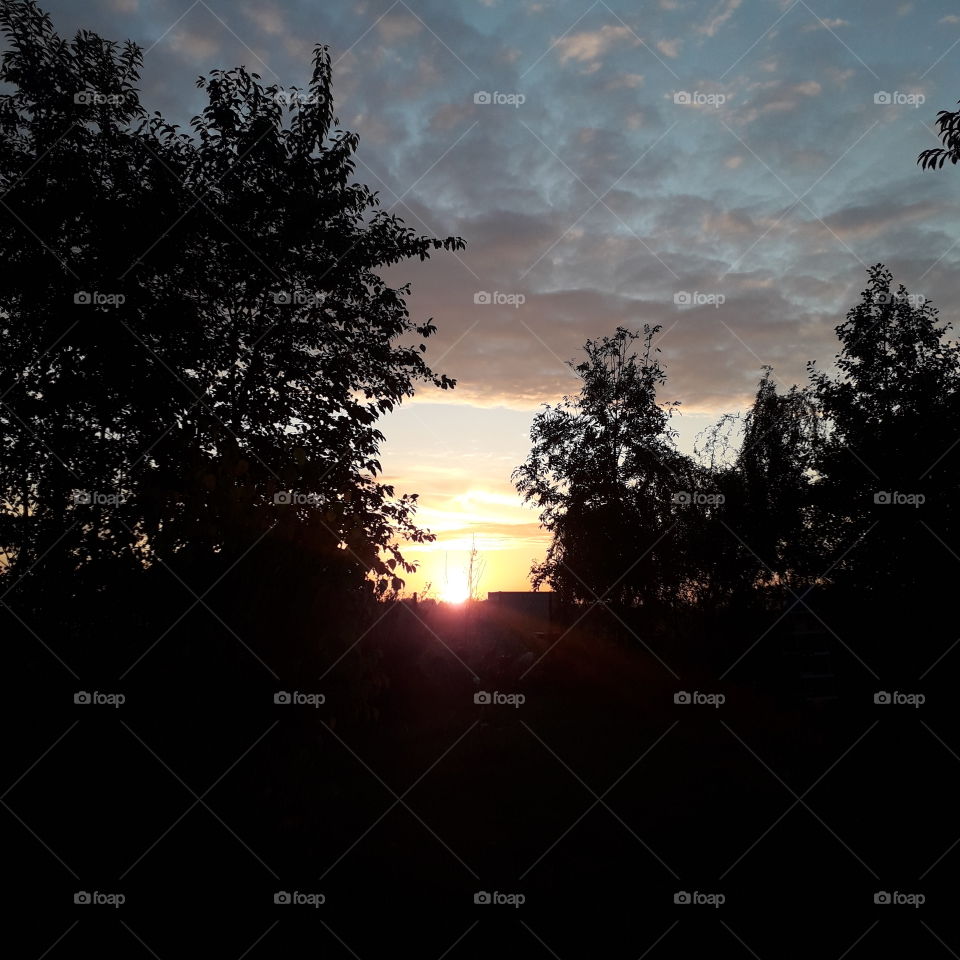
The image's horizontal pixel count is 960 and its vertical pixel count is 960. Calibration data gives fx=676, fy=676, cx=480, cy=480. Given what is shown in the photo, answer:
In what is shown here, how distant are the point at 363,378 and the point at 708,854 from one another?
25.9 ft

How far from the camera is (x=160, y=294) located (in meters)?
9.32

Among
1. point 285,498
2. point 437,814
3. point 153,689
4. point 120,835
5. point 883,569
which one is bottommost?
point 437,814

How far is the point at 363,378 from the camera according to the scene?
A: 420 inches

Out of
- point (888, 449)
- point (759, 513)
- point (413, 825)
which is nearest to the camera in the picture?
point (413, 825)

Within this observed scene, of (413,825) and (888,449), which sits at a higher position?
(888,449)

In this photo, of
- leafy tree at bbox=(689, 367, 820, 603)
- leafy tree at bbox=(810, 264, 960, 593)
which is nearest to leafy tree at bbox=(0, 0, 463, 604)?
leafy tree at bbox=(810, 264, 960, 593)

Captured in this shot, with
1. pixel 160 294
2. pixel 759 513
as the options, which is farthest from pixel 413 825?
pixel 759 513

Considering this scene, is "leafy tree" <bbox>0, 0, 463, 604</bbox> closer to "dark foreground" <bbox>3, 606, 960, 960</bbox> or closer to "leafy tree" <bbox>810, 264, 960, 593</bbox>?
"dark foreground" <bbox>3, 606, 960, 960</bbox>

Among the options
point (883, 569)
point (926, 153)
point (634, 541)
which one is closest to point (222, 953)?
point (926, 153)

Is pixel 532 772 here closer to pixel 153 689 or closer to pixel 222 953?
pixel 222 953

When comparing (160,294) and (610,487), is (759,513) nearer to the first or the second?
(610,487)

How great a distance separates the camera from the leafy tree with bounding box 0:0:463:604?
8.22 meters

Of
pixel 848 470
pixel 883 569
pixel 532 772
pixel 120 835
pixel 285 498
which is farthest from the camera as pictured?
pixel 848 470

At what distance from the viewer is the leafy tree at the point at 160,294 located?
8.22 meters
